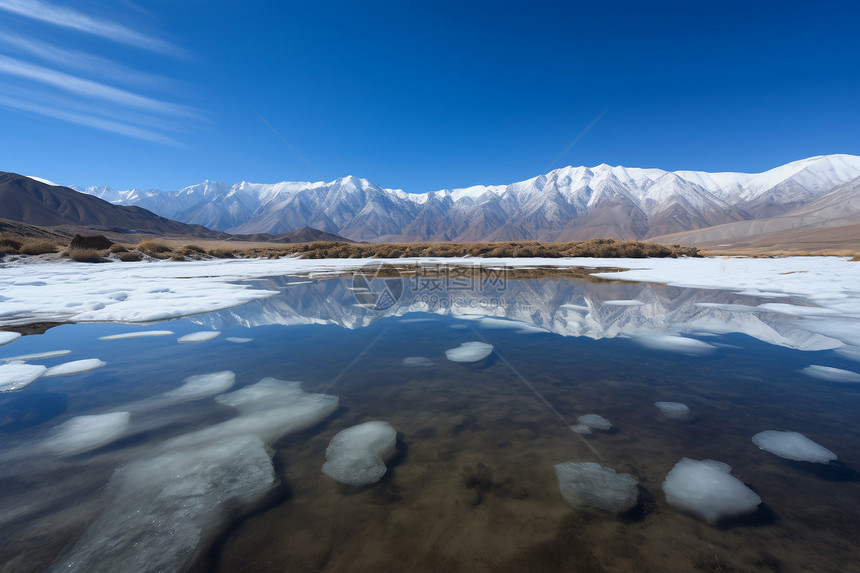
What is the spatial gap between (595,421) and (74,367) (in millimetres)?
6297

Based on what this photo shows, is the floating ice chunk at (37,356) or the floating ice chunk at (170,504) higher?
the floating ice chunk at (37,356)

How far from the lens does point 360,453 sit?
2.77 m

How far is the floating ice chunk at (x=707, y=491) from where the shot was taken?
2.13m

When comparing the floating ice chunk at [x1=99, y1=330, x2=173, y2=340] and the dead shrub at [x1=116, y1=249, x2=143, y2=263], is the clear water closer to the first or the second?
the floating ice chunk at [x1=99, y1=330, x2=173, y2=340]

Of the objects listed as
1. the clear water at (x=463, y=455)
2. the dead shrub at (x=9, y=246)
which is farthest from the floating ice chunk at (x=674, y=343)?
the dead shrub at (x=9, y=246)

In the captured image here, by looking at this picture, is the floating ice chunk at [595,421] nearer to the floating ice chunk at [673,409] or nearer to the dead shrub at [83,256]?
the floating ice chunk at [673,409]

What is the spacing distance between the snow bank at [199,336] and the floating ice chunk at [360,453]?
4.36m

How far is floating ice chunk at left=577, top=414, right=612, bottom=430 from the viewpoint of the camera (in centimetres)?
311

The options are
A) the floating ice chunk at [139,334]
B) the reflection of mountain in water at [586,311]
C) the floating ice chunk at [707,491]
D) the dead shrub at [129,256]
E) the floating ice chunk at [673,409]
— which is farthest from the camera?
the dead shrub at [129,256]

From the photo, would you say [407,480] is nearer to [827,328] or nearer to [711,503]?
[711,503]

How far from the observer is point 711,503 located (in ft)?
7.22

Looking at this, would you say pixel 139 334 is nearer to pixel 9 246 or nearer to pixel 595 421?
pixel 595 421

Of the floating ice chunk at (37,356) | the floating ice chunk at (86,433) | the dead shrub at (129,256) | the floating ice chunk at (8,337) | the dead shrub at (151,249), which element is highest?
the dead shrub at (151,249)

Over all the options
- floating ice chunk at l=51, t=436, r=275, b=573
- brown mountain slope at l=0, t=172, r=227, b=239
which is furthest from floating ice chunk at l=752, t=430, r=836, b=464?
brown mountain slope at l=0, t=172, r=227, b=239
